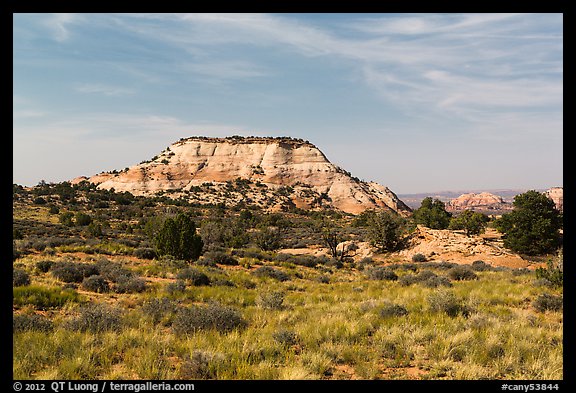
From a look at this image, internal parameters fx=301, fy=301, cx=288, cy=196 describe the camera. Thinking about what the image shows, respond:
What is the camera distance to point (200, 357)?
16.4ft

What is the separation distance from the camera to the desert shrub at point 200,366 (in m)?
4.67

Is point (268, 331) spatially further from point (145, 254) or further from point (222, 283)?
point (145, 254)

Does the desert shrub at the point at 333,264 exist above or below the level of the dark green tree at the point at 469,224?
below

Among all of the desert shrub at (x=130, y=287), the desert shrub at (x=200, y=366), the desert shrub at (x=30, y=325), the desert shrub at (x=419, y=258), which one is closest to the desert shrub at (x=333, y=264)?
the desert shrub at (x=419, y=258)

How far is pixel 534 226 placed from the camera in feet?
98.7

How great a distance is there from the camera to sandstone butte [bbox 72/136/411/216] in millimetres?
90312

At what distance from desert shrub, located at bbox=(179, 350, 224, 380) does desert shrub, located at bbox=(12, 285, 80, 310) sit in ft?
21.3

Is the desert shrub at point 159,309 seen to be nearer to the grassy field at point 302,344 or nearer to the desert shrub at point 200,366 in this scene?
the grassy field at point 302,344

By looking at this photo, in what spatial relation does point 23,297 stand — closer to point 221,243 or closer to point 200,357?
point 200,357

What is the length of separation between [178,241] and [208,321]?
48.2 feet

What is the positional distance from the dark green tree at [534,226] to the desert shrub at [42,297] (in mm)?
37086

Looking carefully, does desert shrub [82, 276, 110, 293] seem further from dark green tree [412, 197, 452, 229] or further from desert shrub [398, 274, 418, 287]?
dark green tree [412, 197, 452, 229]

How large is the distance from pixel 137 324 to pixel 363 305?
20.3 feet

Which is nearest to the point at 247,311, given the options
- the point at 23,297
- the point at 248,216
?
the point at 23,297
